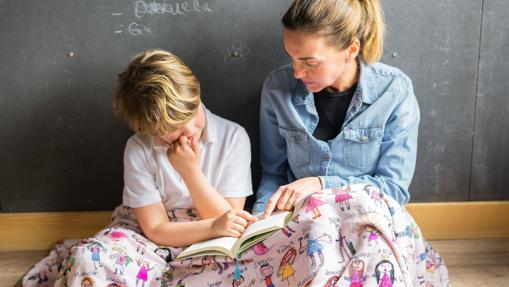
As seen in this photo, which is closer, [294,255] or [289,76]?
[294,255]

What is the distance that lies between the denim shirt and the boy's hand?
257 millimetres

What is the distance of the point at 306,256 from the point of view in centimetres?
146

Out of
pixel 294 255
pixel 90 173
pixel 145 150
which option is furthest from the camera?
pixel 90 173

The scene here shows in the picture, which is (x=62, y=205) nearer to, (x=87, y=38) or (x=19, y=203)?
(x=19, y=203)

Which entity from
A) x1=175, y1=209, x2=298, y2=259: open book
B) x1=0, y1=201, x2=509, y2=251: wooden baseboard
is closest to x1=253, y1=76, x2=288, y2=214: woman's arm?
x1=175, y1=209, x2=298, y2=259: open book

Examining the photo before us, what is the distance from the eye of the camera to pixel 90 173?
2021 mm

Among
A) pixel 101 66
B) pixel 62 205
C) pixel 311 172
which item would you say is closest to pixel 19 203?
pixel 62 205

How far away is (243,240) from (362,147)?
1.54ft

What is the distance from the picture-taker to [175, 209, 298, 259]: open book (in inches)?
59.9

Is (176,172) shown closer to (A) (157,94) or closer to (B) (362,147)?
(A) (157,94)

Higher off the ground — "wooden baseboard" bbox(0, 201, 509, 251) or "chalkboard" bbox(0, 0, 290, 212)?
"chalkboard" bbox(0, 0, 290, 212)

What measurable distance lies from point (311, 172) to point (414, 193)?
1.54 feet

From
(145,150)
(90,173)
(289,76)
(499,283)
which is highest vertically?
(289,76)

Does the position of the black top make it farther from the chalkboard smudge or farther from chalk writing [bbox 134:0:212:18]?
chalk writing [bbox 134:0:212:18]
